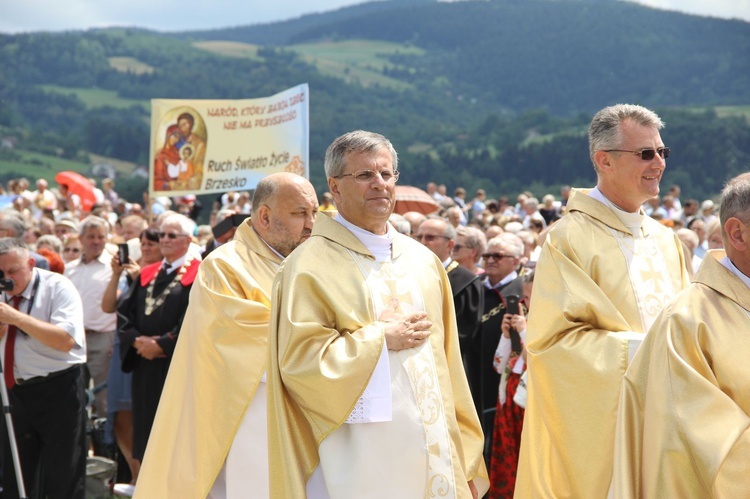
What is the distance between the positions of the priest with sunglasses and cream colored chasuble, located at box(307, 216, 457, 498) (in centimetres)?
352

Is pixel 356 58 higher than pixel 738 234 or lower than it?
higher

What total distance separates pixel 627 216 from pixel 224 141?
8220mm

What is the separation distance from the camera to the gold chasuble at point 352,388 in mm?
4219

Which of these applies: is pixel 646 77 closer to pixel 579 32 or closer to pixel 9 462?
pixel 579 32

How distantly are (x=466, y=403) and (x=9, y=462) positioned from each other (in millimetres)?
4153

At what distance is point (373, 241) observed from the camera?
4.55 meters

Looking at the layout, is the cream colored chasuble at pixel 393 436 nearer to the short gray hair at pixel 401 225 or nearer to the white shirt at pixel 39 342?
the white shirt at pixel 39 342

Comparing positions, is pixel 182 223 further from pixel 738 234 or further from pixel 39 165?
pixel 39 165

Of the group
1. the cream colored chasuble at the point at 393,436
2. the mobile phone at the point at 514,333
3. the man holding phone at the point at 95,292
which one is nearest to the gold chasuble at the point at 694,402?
the cream colored chasuble at the point at 393,436

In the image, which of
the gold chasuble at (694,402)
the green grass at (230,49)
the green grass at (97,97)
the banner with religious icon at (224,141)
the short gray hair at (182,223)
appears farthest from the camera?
the green grass at (230,49)

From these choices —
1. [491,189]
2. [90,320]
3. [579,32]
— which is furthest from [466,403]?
[579,32]

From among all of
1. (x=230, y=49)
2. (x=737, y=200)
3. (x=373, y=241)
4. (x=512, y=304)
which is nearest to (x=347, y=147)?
(x=373, y=241)

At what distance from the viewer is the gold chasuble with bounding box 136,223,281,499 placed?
568 cm

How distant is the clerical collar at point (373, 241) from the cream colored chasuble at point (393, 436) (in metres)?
0.09
